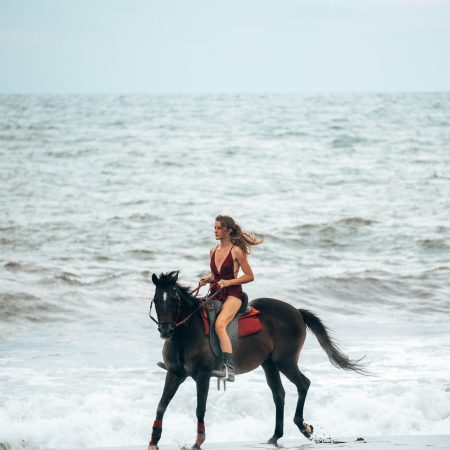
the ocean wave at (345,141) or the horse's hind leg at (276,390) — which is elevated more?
the ocean wave at (345,141)

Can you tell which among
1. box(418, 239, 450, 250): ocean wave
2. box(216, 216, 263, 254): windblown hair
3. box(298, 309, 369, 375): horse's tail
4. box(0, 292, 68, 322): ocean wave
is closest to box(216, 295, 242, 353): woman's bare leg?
box(216, 216, 263, 254): windblown hair

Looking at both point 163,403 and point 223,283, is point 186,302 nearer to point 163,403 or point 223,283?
point 223,283

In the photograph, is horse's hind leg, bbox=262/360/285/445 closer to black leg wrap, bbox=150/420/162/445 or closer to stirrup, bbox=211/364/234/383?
stirrup, bbox=211/364/234/383

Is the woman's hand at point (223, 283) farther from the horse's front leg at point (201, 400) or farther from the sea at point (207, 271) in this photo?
the sea at point (207, 271)

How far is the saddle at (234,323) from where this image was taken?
7.96 metres

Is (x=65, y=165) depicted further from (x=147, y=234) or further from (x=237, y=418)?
(x=237, y=418)

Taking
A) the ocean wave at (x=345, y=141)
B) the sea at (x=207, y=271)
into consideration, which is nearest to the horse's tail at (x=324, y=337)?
the sea at (x=207, y=271)

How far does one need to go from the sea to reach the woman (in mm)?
2284

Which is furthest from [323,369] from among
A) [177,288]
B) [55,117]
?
[55,117]

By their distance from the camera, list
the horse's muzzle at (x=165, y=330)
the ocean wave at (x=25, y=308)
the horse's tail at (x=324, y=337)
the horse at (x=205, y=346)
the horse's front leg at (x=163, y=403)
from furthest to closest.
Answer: the ocean wave at (x=25, y=308)
the horse's tail at (x=324, y=337)
the horse's front leg at (x=163, y=403)
the horse at (x=205, y=346)
the horse's muzzle at (x=165, y=330)

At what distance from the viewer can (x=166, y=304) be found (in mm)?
7508

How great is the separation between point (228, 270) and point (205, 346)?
686 millimetres

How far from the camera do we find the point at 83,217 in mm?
31859

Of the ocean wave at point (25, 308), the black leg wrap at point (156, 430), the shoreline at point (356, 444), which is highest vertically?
the black leg wrap at point (156, 430)
